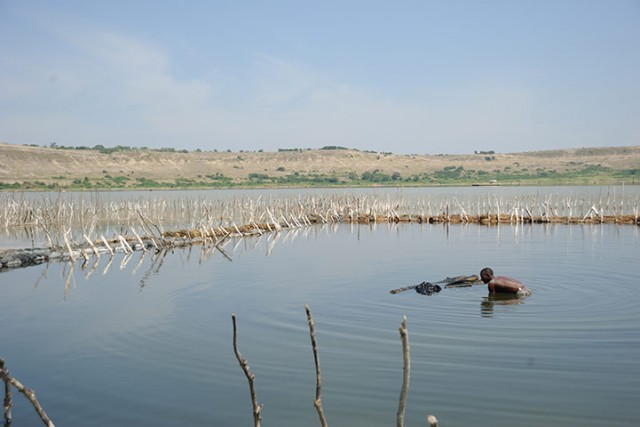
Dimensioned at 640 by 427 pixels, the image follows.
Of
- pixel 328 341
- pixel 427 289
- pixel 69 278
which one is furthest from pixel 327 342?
pixel 69 278

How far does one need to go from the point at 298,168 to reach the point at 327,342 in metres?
87.7

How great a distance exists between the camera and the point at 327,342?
9000 mm

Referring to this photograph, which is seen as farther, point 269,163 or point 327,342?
point 269,163

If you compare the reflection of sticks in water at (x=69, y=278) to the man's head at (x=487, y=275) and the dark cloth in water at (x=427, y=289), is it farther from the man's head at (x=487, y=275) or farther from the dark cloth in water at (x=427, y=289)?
the man's head at (x=487, y=275)

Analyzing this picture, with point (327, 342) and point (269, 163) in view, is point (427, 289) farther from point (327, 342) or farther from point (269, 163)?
point (269, 163)

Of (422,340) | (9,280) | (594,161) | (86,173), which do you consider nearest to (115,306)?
(9,280)

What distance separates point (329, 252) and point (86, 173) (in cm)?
6512

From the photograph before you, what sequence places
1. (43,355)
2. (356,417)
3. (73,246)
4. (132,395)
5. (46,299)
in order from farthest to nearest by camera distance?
(73,246) < (46,299) < (43,355) < (132,395) < (356,417)

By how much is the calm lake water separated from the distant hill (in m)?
54.5

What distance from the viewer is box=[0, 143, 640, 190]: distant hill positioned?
74625 mm

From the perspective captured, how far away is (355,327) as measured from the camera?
982 cm

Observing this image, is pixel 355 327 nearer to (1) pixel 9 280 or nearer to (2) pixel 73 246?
(1) pixel 9 280

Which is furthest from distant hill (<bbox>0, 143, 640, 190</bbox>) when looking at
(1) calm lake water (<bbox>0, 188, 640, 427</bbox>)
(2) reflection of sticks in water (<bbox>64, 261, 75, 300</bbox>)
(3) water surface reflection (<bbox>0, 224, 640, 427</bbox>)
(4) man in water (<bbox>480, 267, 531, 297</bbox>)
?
(4) man in water (<bbox>480, 267, 531, 297</bbox>)

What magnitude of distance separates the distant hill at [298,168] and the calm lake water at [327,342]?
54.5m
